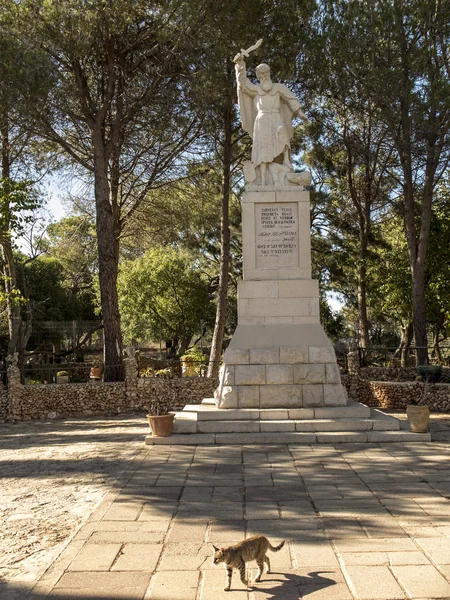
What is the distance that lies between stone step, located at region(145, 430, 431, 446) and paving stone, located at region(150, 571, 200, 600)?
4.33 metres

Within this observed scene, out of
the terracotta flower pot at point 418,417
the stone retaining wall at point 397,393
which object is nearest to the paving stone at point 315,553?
the terracotta flower pot at point 418,417

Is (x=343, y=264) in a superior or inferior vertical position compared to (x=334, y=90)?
inferior

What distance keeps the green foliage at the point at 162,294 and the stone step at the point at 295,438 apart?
16.1 metres

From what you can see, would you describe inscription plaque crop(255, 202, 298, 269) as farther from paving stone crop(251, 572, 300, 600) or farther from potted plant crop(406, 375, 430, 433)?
paving stone crop(251, 572, 300, 600)

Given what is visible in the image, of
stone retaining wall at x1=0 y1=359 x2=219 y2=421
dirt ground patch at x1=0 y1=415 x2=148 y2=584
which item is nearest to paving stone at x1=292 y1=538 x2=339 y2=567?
dirt ground patch at x1=0 y1=415 x2=148 y2=584

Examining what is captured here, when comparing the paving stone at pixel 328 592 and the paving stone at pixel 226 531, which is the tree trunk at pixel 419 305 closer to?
the paving stone at pixel 226 531

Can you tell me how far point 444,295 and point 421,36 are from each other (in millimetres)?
7052

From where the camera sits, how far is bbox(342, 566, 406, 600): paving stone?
3.30m

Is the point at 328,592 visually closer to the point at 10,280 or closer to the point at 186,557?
the point at 186,557

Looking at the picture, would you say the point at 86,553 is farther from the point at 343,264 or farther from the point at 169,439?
the point at 343,264

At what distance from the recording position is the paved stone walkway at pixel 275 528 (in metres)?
3.47

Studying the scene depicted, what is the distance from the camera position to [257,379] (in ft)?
29.4

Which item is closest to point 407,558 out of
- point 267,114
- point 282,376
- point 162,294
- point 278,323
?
point 282,376

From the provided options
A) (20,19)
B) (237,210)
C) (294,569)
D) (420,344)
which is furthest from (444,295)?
(294,569)
